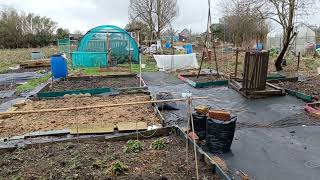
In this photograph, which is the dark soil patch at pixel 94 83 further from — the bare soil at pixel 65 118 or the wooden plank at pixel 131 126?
the wooden plank at pixel 131 126

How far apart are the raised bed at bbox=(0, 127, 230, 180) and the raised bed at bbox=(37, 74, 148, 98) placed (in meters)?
4.92

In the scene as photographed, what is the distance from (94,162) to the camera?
185 inches

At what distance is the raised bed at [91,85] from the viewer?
10628 millimetres

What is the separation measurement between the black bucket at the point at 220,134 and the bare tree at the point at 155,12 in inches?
1108

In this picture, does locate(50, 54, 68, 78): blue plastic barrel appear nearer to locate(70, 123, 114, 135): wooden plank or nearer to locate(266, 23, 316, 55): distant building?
locate(70, 123, 114, 135): wooden plank

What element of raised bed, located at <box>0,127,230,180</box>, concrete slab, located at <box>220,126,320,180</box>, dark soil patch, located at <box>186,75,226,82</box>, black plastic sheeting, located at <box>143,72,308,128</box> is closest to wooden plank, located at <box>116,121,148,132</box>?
raised bed, located at <box>0,127,230,180</box>

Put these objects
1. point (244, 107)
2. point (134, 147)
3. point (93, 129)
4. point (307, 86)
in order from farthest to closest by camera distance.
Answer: point (307, 86)
point (244, 107)
point (93, 129)
point (134, 147)

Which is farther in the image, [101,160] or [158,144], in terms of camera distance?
[158,144]

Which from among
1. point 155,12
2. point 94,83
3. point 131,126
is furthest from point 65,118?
point 155,12

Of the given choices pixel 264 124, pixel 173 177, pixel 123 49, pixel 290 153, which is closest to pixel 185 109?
pixel 264 124

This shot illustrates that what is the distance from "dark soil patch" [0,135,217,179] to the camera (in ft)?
14.2

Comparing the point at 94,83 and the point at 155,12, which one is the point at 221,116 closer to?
the point at 94,83

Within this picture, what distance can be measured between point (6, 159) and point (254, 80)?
7516 mm

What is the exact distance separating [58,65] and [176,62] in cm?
721
